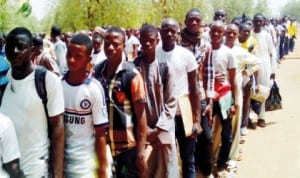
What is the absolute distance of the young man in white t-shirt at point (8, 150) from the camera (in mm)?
2875

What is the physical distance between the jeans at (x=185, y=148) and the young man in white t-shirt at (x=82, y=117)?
1837mm

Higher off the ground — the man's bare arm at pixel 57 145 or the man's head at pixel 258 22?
the man's head at pixel 258 22

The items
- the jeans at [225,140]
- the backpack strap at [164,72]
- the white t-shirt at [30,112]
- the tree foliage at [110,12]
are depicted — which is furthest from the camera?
the tree foliage at [110,12]

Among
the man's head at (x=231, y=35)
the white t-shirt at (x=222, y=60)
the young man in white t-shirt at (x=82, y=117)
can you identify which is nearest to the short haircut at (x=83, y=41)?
the young man in white t-shirt at (x=82, y=117)

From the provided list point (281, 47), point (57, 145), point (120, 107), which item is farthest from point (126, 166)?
point (281, 47)

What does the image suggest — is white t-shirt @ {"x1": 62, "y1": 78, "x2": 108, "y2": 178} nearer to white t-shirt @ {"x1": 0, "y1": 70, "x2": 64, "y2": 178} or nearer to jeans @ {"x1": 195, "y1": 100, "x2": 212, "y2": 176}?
white t-shirt @ {"x1": 0, "y1": 70, "x2": 64, "y2": 178}

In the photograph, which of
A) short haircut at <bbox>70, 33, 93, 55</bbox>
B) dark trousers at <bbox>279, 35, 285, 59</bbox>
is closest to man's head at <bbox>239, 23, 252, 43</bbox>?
short haircut at <bbox>70, 33, 93, 55</bbox>

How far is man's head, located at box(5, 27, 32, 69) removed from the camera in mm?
3107

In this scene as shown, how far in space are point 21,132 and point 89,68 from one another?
66cm

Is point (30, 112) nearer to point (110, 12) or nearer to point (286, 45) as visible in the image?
point (110, 12)

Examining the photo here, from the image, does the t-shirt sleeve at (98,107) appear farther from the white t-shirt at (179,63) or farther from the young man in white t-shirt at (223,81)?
the young man in white t-shirt at (223,81)

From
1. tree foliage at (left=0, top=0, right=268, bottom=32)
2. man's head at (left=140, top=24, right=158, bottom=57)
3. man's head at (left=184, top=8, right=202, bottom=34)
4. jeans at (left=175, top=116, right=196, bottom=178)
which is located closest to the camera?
man's head at (left=140, top=24, right=158, bottom=57)

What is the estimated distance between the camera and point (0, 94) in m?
3.18

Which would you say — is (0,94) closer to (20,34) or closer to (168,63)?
(20,34)
